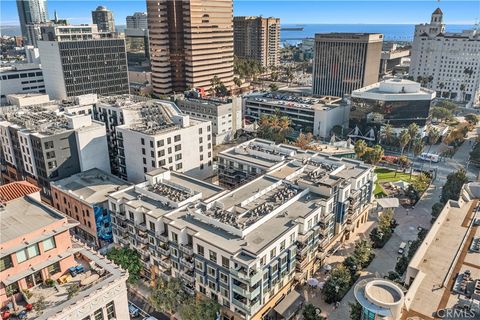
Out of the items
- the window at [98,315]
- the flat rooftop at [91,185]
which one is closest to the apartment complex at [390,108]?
the flat rooftop at [91,185]

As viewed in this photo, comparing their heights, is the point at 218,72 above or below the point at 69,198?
above

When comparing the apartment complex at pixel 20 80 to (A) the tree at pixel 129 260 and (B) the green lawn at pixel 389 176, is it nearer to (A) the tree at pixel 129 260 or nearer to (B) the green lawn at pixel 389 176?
(A) the tree at pixel 129 260

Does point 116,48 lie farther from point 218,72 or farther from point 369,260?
point 369,260

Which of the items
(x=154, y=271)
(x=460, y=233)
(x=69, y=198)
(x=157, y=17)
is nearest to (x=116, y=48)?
(x=157, y=17)

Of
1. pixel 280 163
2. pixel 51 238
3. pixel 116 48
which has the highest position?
pixel 116 48

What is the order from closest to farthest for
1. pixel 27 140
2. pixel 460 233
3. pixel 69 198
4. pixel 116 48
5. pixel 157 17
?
pixel 460 233 → pixel 69 198 → pixel 27 140 → pixel 116 48 → pixel 157 17

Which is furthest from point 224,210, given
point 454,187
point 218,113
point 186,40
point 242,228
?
point 186,40
